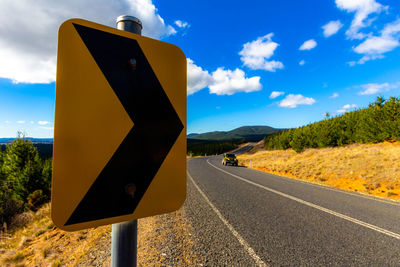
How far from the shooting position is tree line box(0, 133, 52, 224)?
45.7ft

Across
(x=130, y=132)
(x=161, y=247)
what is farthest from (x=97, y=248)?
(x=130, y=132)

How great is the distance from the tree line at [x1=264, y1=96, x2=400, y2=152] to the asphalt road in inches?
1098

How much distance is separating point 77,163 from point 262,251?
3.64m

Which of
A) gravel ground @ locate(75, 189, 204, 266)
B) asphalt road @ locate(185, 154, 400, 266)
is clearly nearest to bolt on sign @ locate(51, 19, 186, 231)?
gravel ground @ locate(75, 189, 204, 266)

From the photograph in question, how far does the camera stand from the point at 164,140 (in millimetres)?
901

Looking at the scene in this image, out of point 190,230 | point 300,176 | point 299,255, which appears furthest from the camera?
point 300,176

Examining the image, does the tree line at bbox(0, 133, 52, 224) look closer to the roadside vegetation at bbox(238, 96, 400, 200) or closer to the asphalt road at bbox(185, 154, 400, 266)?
the asphalt road at bbox(185, 154, 400, 266)

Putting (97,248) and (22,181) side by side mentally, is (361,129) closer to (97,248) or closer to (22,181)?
(97,248)

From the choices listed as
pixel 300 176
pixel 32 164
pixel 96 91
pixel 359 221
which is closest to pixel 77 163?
pixel 96 91

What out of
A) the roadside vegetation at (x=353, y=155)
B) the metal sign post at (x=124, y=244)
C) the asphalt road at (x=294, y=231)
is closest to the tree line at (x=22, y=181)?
the asphalt road at (x=294, y=231)

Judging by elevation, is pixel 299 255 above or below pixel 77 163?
below

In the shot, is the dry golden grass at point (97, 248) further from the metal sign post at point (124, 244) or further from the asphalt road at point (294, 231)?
the metal sign post at point (124, 244)

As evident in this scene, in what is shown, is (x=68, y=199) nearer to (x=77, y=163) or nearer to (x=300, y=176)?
(x=77, y=163)

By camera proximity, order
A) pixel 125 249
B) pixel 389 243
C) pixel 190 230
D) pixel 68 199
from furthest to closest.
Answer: pixel 190 230, pixel 389 243, pixel 125 249, pixel 68 199
